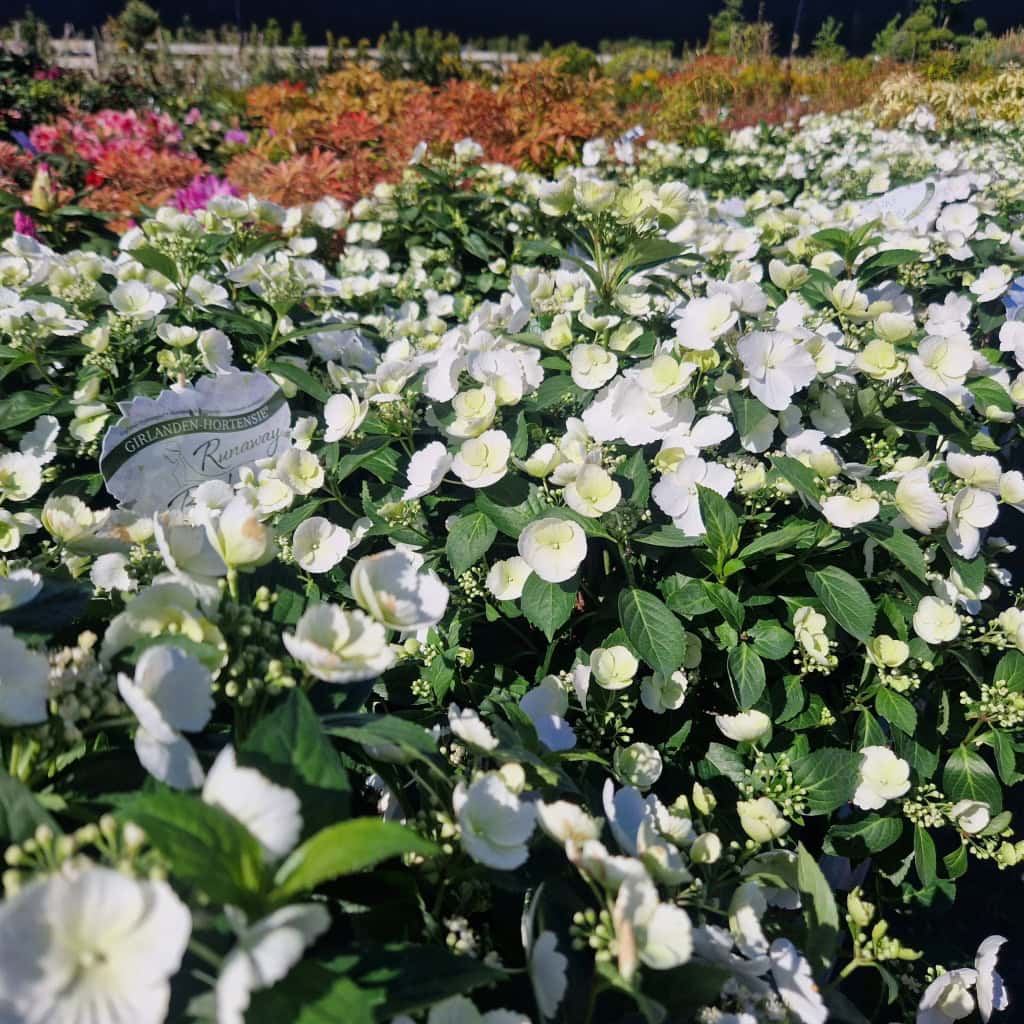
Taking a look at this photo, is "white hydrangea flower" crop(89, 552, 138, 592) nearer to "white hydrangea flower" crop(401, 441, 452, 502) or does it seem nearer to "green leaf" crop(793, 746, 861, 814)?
"white hydrangea flower" crop(401, 441, 452, 502)

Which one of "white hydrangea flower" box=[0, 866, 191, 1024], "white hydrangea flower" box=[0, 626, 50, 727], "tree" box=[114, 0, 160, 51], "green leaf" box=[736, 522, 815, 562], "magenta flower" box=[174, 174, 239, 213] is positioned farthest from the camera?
"tree" box=[114, 0, 160, 51]

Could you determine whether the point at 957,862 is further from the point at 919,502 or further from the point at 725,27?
the point at 725,27

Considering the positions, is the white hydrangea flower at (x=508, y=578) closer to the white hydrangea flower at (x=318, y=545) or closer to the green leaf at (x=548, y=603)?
the green leaf at (x=548, y=603)

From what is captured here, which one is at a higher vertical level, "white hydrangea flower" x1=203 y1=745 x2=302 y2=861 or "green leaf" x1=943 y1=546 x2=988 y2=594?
"white hydrangea flower" x1=203 y1=745 x2=302 y2=861

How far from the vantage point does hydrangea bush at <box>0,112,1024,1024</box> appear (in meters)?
0.64

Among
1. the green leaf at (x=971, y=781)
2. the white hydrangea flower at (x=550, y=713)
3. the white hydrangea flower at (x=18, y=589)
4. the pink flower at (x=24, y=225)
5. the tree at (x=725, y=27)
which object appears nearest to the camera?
the white hydrangea flower at (x=18, y=589)

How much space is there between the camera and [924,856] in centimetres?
148

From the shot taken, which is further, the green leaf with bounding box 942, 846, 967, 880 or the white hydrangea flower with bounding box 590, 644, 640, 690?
the green leaf with bounding box 942, 846, 967, 880

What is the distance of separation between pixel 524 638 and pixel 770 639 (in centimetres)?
45

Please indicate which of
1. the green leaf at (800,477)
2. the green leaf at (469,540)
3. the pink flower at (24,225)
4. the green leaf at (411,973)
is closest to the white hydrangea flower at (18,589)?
the green leaf at (411,973)

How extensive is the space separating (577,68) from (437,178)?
890 cm

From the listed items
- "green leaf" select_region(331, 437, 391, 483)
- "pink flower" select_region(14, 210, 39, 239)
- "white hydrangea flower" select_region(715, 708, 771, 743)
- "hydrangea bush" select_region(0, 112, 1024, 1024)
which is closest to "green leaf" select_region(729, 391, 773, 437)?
"hydrangea bush" select_region(0, 112, 1024, 1024)

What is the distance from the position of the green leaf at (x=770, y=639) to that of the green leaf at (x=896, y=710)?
0.20 metres

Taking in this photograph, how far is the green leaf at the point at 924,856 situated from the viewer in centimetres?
147
